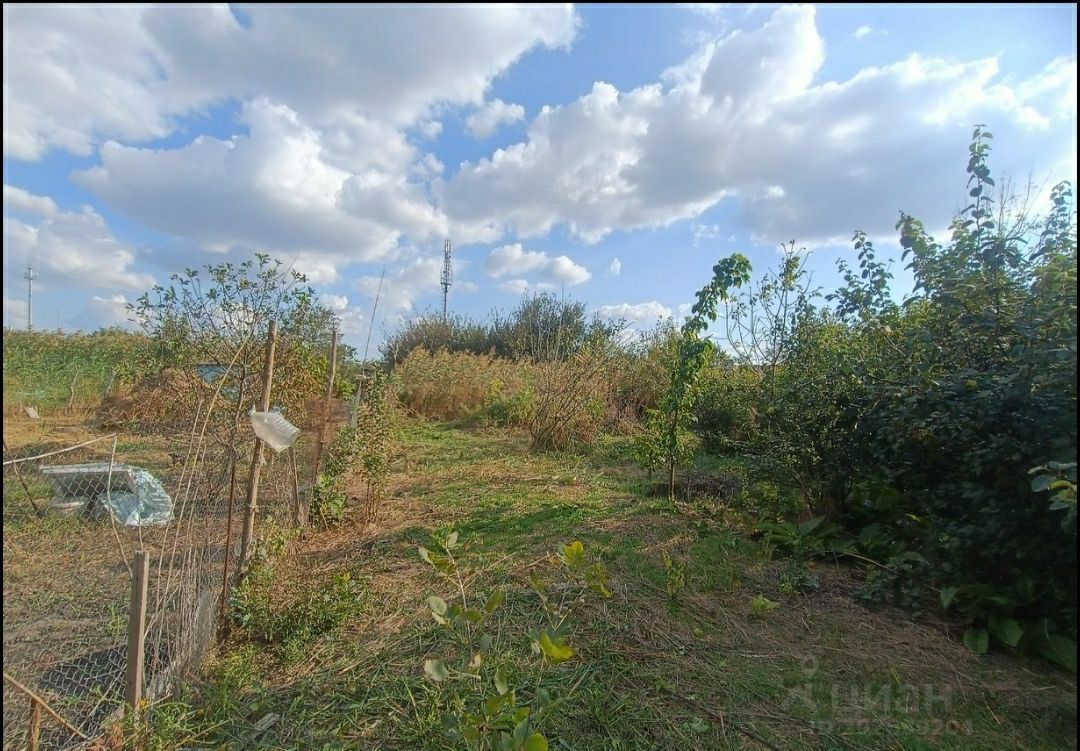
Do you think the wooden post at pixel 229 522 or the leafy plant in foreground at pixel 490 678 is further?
the wooden post at pixel 229 522

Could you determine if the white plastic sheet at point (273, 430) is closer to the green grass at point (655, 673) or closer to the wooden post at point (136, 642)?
the wooden post at point (136, 642)

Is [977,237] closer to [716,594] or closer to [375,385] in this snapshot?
[716,594]

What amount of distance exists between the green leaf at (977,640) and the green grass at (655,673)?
4cm

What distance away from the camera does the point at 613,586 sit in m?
3.23

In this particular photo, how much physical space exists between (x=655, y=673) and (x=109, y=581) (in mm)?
2849

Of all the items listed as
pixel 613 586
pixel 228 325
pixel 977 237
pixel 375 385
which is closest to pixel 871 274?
pixel 977 237

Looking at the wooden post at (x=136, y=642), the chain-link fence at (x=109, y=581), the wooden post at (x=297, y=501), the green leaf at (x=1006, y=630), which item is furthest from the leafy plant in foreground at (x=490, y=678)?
the green leaf at (x=1006, y=630)

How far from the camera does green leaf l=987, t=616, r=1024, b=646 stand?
2.43m

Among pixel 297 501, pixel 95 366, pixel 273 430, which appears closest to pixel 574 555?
pixel 273 430

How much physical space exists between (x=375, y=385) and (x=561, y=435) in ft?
12.1

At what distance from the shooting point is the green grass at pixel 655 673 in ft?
6.84

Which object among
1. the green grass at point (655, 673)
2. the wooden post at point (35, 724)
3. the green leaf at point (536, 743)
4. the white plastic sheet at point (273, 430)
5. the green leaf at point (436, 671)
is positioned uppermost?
the white plastic sheet at point (273, 430)

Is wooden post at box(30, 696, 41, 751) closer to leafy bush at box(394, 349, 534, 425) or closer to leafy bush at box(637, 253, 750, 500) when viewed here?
leafy bush at box(637, 253, 750, 500)

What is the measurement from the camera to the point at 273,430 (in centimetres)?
256
